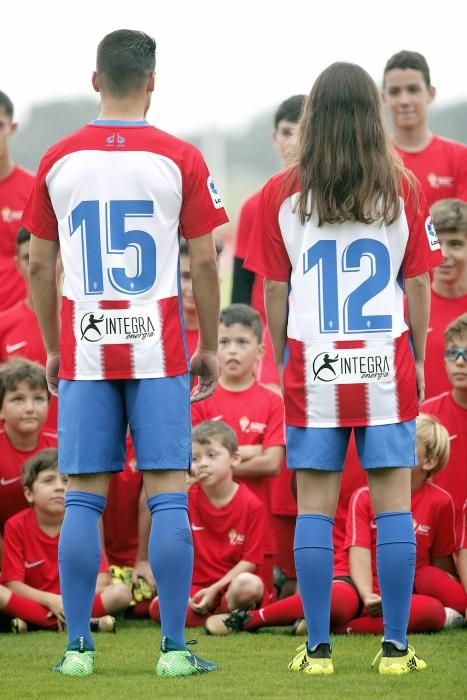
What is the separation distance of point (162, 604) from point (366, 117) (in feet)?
6.41

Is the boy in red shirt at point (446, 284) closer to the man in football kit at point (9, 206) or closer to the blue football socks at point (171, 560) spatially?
the man in football kit at point (9, 206)

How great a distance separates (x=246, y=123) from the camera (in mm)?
45375

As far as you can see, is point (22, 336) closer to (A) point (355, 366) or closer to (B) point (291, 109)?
(B) point (291, 109)

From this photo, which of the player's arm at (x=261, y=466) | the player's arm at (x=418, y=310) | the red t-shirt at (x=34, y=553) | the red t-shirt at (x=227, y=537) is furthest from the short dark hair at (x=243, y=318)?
the player's arm at (x=418, y=310)

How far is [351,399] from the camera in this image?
15.9 feet

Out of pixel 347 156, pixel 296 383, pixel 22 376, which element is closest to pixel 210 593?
pixel 22 376

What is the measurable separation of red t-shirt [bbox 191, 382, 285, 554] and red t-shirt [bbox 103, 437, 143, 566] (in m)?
0.52

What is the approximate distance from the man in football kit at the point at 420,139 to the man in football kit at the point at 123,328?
340cm

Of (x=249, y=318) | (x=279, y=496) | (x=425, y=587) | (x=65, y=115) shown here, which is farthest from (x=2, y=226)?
(x=65, y=115)

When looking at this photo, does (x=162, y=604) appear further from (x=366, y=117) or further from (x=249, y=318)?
(x=249, y=318)

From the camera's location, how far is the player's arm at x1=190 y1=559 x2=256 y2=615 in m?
6.56

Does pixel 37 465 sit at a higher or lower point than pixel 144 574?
higher

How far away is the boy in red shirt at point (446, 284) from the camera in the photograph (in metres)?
7.42

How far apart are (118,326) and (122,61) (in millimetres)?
996
